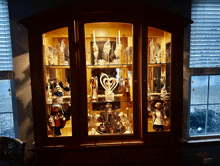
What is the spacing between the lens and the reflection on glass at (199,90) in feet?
6.89

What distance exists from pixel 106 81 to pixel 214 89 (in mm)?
1638

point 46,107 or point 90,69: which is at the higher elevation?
point 90,69

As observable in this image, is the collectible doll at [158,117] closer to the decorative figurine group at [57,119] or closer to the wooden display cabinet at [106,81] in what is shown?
the wooden display cabinet at [106,81]

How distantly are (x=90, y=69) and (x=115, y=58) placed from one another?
321 mm

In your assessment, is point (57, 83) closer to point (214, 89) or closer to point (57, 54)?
point (57, 54)

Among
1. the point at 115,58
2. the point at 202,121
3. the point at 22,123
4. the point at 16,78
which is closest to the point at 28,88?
the point at 16,78

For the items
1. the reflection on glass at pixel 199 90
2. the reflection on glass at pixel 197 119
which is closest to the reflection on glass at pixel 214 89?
the reflection on glass at pixel 199 90

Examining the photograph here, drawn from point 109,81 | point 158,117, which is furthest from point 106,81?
point 158,117

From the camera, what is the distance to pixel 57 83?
164 centimetres

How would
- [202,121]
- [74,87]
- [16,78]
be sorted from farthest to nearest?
[202,121] → [16,78] → [74,87]

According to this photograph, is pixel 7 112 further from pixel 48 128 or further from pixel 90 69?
pixel 90 69

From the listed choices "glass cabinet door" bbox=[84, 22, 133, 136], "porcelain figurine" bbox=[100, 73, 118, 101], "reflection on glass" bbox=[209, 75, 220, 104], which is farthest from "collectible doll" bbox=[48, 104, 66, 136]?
"reflection on glass" bbox=[209, 75, 220, 104]

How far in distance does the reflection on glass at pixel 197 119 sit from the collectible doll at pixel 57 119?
70.9 inches

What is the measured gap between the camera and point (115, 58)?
5.63 feet
